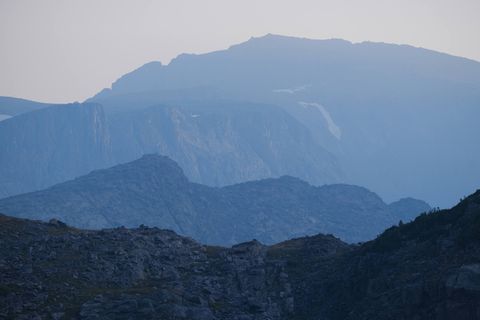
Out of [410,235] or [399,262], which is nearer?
[399,262]

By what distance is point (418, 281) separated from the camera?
57.7 m

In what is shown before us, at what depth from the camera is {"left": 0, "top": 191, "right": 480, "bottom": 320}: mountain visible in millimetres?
56656

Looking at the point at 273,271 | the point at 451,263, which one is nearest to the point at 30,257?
the point at 273,271

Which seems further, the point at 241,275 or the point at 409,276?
the point at 241,275

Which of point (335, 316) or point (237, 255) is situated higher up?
point (237, 255)

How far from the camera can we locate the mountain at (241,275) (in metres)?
56.7

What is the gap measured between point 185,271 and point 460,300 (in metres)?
23.7

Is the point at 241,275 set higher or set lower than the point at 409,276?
higher

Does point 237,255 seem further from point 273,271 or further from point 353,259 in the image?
point 353,259

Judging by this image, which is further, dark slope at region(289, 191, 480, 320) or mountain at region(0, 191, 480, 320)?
mountain at region(0, 191, 480, 320)

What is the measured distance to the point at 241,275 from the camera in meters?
68.8

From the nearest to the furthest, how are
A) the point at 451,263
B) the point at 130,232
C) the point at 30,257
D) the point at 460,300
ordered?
the point at 460,300
the point at 451,263
the point at 30,257
the point at 130,232

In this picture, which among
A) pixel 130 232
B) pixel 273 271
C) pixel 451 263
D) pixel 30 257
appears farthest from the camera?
pixel 130 232

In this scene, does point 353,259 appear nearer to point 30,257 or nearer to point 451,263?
point 451,263
